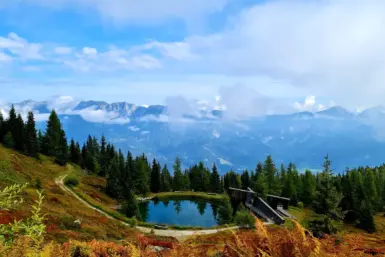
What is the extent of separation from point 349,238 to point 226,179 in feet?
393

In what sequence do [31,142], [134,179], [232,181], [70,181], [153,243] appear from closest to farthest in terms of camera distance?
[153,243] < [70,181] < [31,142] < [134,179] < [232,181]

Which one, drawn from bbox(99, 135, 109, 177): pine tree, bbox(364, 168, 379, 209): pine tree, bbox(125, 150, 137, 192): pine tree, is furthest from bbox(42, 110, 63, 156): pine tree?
bbox(364, 168, 379, 209): pine tree

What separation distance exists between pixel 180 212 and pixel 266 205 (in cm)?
2478

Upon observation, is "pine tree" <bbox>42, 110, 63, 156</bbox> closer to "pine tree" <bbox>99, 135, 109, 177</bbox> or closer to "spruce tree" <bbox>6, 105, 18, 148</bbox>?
"spruce tree" <bbox>6, 105, 18, 148</bbox>

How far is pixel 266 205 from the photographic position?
79.1 m

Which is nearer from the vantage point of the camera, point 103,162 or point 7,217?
point 7,217

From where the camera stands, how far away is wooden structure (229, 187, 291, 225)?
74387mm

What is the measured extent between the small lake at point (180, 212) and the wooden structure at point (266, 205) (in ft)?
27.3

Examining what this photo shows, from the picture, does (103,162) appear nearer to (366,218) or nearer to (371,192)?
(366,218)

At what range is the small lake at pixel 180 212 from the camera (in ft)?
266

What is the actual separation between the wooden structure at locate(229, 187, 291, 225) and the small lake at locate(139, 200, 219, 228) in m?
8.32

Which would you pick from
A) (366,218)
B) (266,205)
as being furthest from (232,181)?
(366,218)

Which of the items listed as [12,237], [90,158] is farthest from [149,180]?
[12,237]

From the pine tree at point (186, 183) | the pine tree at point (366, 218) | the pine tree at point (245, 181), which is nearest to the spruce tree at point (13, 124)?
the pine tree at point (186, 183)
